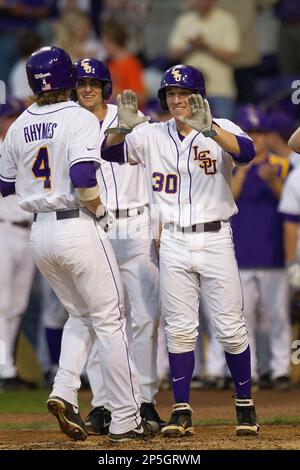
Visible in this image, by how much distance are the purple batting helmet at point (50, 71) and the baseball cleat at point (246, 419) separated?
7.24ft

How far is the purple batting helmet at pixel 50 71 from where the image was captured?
6496 millimetres

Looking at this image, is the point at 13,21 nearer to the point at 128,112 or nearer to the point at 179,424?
the point at 128,112

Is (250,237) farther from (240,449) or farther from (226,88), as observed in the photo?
(240,449)

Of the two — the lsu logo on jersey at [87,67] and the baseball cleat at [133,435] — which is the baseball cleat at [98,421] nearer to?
the baseball cleat at [133,435]

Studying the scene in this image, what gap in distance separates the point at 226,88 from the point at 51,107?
6.32 metres

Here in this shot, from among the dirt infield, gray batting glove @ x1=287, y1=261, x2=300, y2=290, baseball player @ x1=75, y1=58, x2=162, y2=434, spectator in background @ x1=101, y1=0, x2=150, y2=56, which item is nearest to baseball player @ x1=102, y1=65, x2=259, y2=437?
the dirt infield

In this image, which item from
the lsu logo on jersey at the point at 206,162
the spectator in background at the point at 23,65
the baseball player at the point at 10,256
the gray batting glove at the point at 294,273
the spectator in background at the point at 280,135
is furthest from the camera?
the spectator in background at the point at 23,65

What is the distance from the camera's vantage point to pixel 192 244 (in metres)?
6.98

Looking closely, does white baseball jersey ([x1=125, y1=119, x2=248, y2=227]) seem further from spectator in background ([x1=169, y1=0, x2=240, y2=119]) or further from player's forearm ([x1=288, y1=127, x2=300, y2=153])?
spectator in background ([x1=169, y1=0, x2=240, y2=119])

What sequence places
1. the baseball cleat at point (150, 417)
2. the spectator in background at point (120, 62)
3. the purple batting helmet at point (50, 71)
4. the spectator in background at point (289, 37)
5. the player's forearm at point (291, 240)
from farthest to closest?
the spectator in background at point (289, 37), the spectator in background at point (120, 62), the player's forearm at point (291, 240), the baseball cleat at point (150, 417), the purple batting helmet at point (50, 71)

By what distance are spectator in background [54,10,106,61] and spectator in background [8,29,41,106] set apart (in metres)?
0.45

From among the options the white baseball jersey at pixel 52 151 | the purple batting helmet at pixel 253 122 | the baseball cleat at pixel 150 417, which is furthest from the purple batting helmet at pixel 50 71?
the purple batting helmet at pixel 253 122

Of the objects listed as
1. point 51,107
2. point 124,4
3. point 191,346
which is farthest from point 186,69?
point 124,4

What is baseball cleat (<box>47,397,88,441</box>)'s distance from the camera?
644 cm
